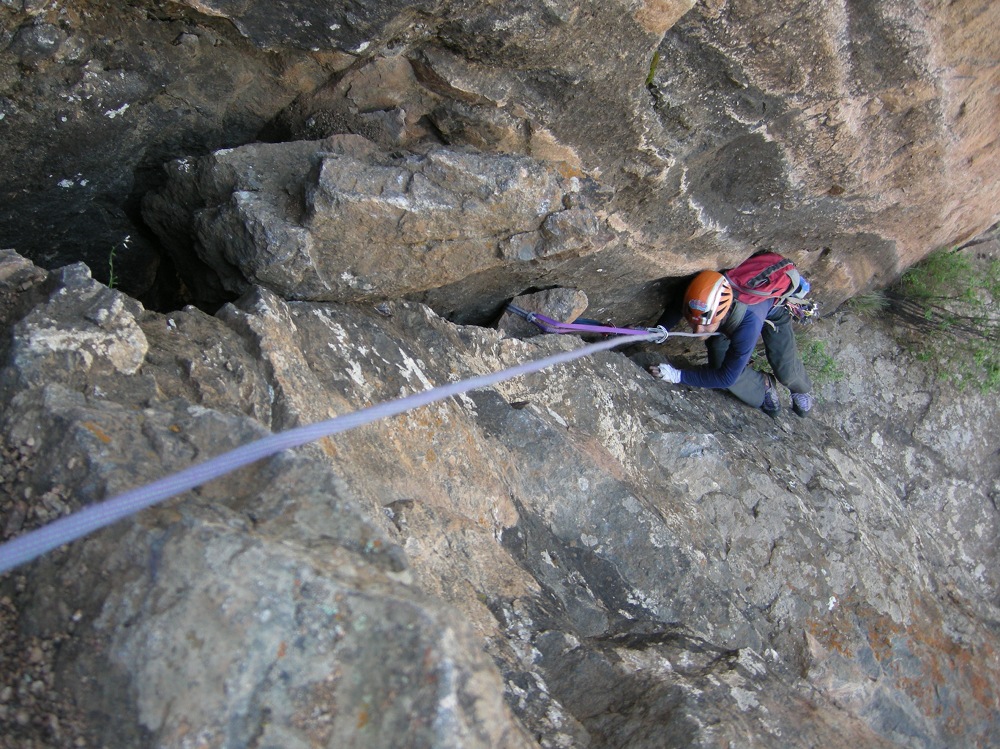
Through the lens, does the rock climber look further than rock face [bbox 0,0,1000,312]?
Yes

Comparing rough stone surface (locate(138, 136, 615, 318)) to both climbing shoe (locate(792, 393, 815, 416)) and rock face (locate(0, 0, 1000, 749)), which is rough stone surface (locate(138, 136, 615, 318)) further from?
climbing shoe (locate(792, 393, 815, 416))

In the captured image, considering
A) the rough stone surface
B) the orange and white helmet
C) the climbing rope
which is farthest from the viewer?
the orange and white helmet

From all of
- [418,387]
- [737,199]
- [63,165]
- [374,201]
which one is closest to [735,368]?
[737,199]

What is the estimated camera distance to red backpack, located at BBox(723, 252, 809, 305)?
4.31m

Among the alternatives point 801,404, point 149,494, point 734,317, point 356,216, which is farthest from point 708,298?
point 149,494

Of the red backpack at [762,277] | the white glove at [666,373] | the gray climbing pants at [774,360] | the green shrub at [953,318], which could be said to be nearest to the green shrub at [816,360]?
the gray climbing pants at [774,360]

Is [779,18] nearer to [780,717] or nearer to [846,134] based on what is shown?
[846,134]

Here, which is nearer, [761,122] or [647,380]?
[761,122]

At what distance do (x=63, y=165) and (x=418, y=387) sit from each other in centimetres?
148

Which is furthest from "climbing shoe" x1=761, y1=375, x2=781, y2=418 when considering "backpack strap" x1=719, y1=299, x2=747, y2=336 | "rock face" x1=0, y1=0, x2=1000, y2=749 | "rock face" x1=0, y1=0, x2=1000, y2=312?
"rock face" x1=0, y1=0, x2=1000, y2=312

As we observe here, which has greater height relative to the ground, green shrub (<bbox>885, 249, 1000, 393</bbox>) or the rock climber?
green shrub (<bbox>885, 249, 1000, 393</bbox>)

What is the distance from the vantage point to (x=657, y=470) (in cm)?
352

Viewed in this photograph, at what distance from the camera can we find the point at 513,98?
8.99ft

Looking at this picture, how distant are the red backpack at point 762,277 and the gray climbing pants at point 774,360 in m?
0.29
